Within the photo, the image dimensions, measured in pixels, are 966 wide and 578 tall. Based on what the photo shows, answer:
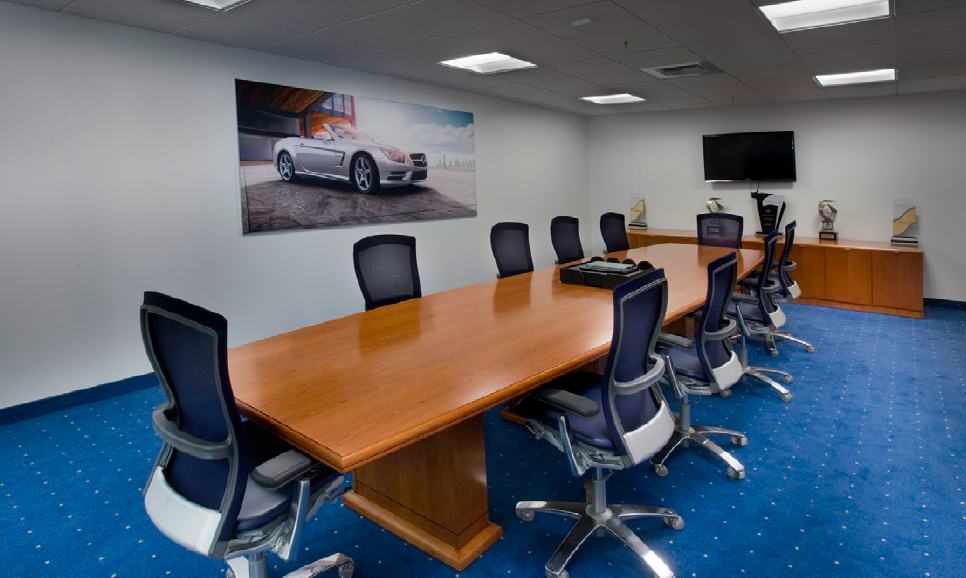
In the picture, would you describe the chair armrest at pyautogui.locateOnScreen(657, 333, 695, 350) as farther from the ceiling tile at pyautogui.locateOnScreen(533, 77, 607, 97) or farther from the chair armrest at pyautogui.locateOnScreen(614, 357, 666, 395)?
the ceiling tile at pyautogui.locateOnScreen(533, 77, 607, 97)

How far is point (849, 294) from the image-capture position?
6.58m

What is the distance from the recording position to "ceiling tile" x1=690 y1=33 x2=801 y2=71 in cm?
429

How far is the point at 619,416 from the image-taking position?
2088mm

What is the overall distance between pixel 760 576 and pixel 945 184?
6.51 meters

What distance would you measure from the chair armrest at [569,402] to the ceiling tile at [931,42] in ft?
13.4

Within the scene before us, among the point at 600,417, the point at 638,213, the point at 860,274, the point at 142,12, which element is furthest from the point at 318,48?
the point at 860,274

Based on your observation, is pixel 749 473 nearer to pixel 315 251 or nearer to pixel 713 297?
pixel 713 297

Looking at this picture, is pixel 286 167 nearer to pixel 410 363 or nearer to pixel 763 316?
pixel 410 363

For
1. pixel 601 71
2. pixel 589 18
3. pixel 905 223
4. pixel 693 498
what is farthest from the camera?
pixel 905 223

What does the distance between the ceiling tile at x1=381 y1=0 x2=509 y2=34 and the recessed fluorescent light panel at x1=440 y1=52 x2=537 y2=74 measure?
94cm

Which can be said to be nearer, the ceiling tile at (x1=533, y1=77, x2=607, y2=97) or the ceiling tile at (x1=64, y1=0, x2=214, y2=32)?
the ceiling tile at (x1=64, y1=0, x2=214, y2=32)

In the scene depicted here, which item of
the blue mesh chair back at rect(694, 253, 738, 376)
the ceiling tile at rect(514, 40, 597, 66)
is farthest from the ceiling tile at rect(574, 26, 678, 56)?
the blue mesh chair back at rect(694, 253, 738, 376)

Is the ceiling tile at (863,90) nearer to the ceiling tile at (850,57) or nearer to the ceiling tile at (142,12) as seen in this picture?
the ceiling tile at (850,57)

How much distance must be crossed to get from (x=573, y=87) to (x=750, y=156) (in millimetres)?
2944
